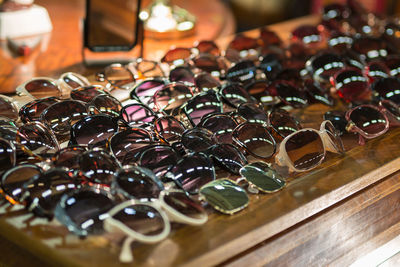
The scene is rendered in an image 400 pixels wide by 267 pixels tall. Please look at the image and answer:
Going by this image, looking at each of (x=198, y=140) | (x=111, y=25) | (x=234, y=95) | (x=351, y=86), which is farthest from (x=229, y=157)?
(x=111, y=25)

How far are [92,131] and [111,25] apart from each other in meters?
0.31

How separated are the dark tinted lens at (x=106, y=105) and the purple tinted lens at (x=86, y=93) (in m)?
0.02

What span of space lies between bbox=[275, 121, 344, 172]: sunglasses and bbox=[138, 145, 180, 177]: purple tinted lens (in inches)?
3.9

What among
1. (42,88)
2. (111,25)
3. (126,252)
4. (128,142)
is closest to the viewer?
(126,252)

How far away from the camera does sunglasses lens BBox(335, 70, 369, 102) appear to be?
60 cm

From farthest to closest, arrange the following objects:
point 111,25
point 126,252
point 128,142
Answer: point 111,25 → point 128,142 → point 126,252

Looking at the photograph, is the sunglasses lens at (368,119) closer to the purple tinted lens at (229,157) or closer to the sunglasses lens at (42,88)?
the purple tinted lens at (229,157)

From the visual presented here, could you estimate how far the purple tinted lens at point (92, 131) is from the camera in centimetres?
44

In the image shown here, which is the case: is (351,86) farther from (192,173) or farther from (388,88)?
(192,173)

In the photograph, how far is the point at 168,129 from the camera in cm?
46

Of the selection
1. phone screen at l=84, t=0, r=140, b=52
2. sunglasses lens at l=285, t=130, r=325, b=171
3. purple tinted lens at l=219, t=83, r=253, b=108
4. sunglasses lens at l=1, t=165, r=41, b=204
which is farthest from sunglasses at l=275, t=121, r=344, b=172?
phone screen at l=84, t=0, r=140, b=52

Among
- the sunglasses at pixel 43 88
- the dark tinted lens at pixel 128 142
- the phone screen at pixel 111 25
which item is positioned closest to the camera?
the dark tinted lens at pixel 128 142

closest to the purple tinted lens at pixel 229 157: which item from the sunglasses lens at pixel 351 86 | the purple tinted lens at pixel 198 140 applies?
the purple tinted lens at pixel 198 140

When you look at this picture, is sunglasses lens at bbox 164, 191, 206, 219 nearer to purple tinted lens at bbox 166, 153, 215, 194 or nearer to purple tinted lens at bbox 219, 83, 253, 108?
purple tinted lens at bbox 166, 153, 215, 194
